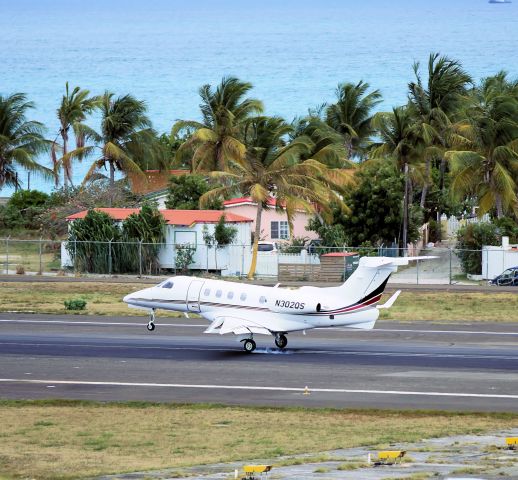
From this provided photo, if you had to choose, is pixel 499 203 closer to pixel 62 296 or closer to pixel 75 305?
pixel 62 296

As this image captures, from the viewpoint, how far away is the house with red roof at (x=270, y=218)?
77.9m

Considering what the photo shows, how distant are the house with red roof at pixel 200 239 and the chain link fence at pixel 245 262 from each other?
0.06 m

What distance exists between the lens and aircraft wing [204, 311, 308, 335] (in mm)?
39625

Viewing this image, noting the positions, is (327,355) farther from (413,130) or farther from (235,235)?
(413,130)

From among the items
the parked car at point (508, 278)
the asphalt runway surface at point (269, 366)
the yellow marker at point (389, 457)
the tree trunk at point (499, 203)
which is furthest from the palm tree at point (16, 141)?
the yellow marker at point (389, 457)

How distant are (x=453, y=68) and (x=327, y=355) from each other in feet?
169

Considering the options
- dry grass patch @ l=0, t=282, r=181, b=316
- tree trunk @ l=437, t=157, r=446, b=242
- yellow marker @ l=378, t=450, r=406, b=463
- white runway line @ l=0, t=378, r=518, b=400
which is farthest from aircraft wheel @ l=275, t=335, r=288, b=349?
tree trunk @ l=437, t=157, r=446, b=242

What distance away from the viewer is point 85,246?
69.6 metres

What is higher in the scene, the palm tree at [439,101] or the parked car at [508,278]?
the palm tree at [439,101]

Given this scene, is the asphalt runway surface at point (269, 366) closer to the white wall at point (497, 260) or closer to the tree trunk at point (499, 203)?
the white wall at point (497, 260)

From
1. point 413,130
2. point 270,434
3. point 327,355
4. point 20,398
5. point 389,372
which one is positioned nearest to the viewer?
point 270,434

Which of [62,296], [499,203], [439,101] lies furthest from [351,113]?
[62,296]

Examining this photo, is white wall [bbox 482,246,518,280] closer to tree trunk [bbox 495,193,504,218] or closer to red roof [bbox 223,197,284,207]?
tree trunk [bbox 495,193,504,218]

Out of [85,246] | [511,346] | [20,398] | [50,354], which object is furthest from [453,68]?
[20,398]
